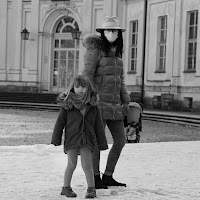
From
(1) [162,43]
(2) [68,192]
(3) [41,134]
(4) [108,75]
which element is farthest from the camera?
(1) [162,43]

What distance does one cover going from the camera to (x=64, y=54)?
113ft

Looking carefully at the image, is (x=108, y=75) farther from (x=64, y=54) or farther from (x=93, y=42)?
(x=64, y=54)

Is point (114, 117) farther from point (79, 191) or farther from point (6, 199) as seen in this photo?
point (6, 199)

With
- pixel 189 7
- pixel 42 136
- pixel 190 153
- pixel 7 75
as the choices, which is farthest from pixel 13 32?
pixel 190 153

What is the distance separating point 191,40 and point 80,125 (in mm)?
21774

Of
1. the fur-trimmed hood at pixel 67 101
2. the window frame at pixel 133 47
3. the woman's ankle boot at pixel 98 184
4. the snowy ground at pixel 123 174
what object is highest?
the window frame at pixel 133 47

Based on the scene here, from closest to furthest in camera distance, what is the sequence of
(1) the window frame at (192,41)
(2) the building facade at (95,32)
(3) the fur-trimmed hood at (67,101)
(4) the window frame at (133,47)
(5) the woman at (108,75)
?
(3) the fur-trimmed hood at (67,101), (5) the woman at (108,75), (1) the window frame at (192,41), (2) the building facade at (95,32), (4) the window frame at (133,47)

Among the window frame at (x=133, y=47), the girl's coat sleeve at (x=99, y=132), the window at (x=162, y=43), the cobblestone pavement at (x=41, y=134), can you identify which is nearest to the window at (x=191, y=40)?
the window at (x=162, y=43)

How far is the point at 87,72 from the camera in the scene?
5844 millimetres

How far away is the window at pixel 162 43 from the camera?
2856cm

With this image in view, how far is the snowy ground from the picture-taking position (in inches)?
229

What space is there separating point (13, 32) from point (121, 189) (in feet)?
98.4

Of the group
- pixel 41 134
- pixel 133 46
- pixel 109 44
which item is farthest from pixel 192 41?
pixel 109 44

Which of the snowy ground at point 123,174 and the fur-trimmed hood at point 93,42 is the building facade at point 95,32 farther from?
the fur-trimmed hood at point 93,42
